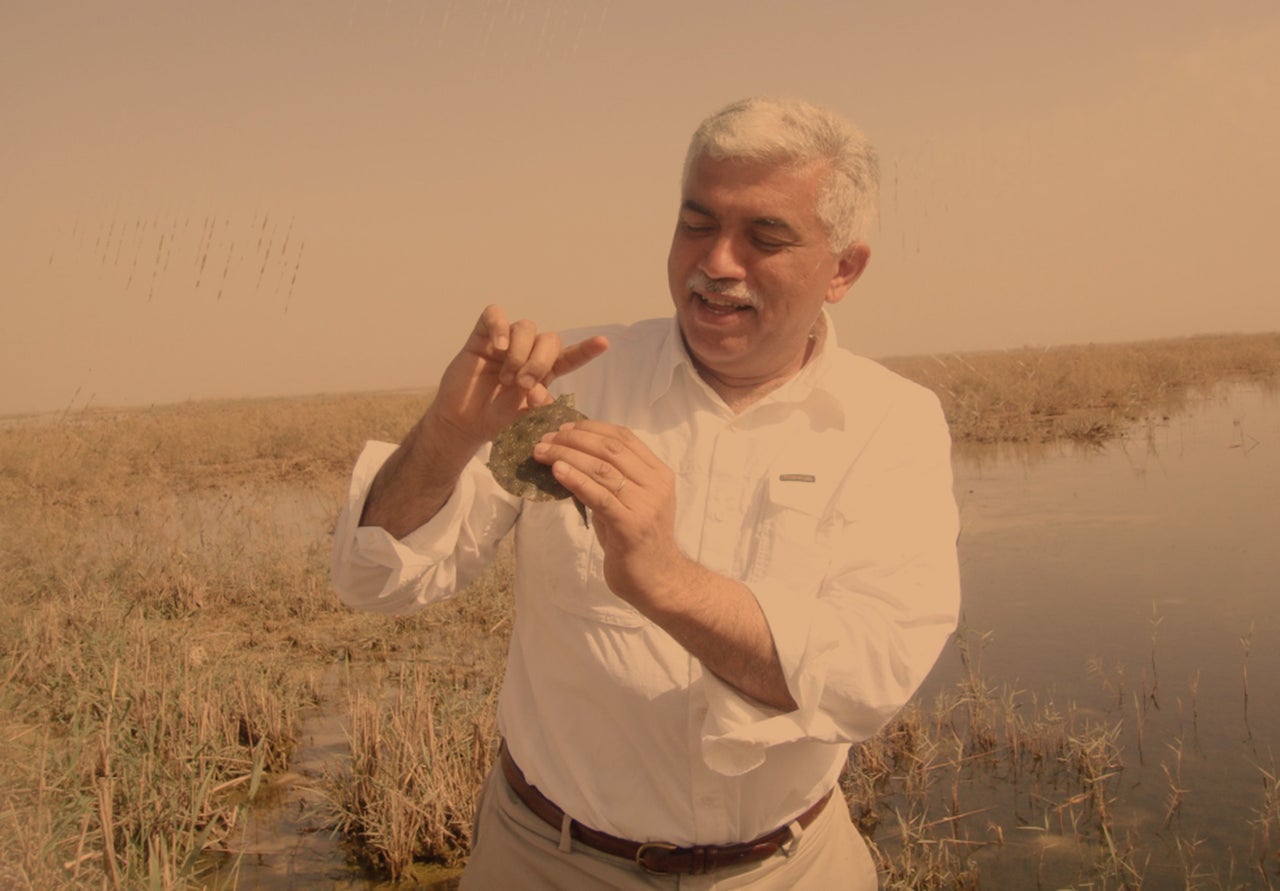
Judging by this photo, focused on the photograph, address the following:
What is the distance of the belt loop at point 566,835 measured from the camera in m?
2.25

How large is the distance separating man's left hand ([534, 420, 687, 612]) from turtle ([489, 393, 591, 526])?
350 mm

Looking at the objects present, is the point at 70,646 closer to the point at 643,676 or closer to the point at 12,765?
the point at 12,765

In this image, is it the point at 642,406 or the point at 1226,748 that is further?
the point at 1226,748

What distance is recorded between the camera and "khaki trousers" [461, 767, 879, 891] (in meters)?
2.20

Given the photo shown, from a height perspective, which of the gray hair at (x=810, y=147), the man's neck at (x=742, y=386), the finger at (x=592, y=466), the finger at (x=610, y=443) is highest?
the gray hair at (x=810, y=147)

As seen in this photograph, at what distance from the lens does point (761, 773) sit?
86.1 inches

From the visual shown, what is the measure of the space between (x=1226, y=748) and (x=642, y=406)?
16.4ft

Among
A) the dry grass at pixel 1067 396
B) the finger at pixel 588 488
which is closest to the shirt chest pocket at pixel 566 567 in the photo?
the finger at pixel 588 488

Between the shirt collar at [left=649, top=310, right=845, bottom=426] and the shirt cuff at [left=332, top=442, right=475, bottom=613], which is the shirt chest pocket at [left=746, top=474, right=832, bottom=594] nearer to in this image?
the shirt collar at [left=649, top=310, right=845, bottom=426]

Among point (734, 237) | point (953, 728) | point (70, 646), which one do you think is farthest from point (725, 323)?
point (70, 646)

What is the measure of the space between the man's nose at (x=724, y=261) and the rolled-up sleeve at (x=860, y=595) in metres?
0.50

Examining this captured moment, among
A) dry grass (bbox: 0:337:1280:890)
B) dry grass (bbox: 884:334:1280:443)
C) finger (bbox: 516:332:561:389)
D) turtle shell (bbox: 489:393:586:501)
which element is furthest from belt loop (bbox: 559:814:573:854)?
dry grass (bbox: 884:334:1280:443)

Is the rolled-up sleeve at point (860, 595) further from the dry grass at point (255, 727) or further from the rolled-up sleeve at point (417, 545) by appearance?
the dry grass at point (255, 727)

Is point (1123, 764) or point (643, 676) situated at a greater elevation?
point (643, 676)
